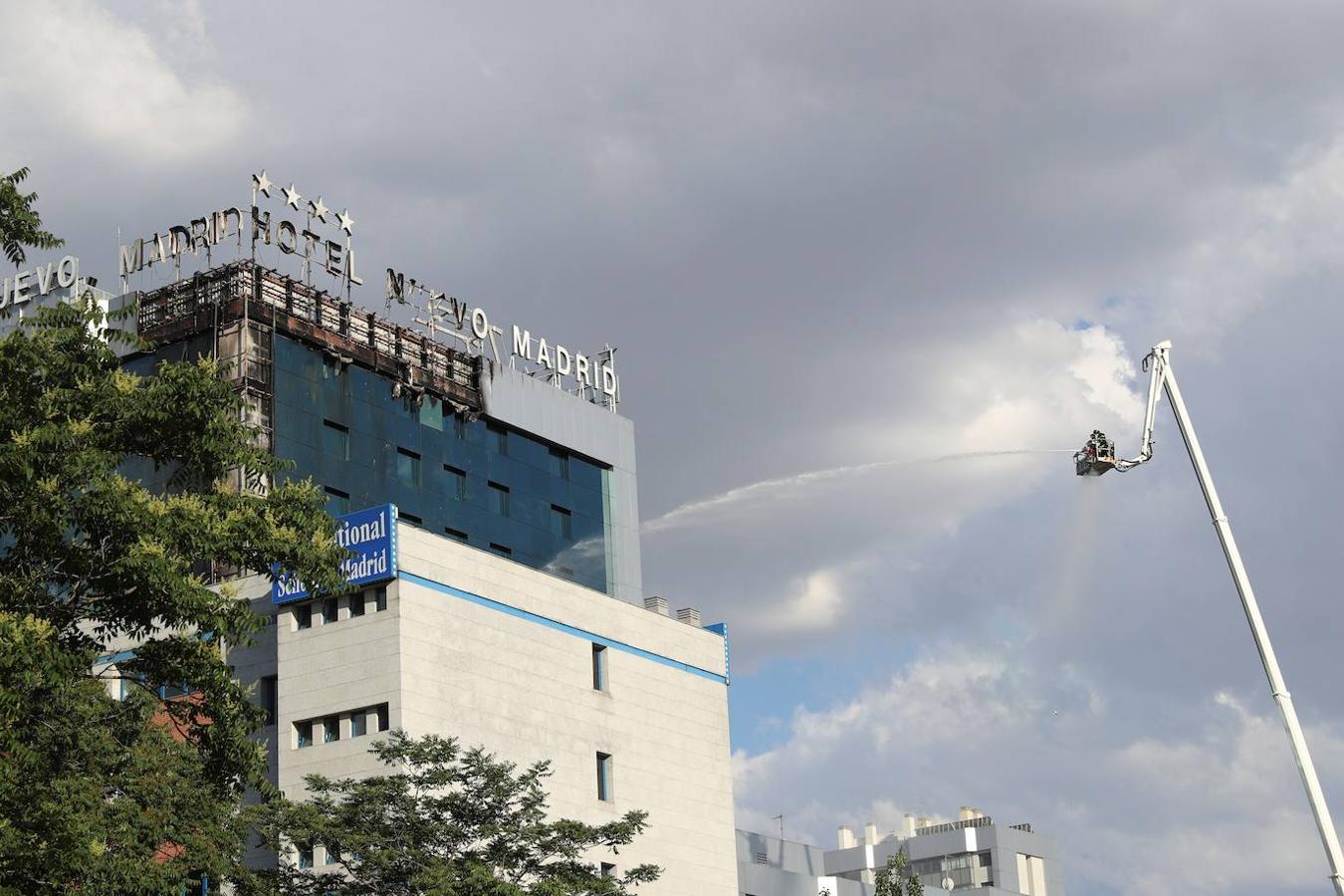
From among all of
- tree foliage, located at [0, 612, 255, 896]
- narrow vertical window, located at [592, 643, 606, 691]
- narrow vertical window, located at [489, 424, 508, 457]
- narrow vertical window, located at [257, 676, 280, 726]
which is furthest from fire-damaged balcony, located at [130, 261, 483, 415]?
tree foliage, located at [0, 612, 255, 896]

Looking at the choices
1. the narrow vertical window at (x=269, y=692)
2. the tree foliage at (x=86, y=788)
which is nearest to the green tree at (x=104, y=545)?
the tree foliage at (x=86, y=788)

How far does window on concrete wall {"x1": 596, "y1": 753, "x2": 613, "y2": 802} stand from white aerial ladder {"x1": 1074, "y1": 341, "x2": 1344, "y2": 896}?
41.7 meters

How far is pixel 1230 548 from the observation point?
→ 62.8 m

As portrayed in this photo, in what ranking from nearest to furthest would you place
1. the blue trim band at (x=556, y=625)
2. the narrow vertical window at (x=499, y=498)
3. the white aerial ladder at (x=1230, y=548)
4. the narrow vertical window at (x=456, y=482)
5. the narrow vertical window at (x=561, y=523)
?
the white aerial ladder at (x=1230, y=548)
the blue trim band at (x=556, y=625)
the narrow vertical window at (x=456, y=482)
the narrow vertical window at (x=499, y=498)
the narrow vertical window at (x=561, y=523)

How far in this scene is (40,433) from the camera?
117ft

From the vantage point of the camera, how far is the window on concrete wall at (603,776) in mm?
97625

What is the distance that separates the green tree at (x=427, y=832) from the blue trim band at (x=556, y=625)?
17377 millimetres

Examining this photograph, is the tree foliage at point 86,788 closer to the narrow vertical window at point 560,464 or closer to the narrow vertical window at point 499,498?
the narrow vertical window at point 499,498

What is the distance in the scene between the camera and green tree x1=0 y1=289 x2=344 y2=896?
36031 mm

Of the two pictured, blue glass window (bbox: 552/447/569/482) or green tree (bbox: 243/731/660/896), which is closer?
green tree (bbox: 243/731/660/896)

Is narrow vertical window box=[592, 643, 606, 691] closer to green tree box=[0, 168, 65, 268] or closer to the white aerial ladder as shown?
the white aerial ladder

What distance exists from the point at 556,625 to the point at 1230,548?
139 ft

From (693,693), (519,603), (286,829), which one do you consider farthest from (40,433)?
(693,693)

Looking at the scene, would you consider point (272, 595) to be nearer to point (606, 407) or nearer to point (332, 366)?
point (332, 366)
